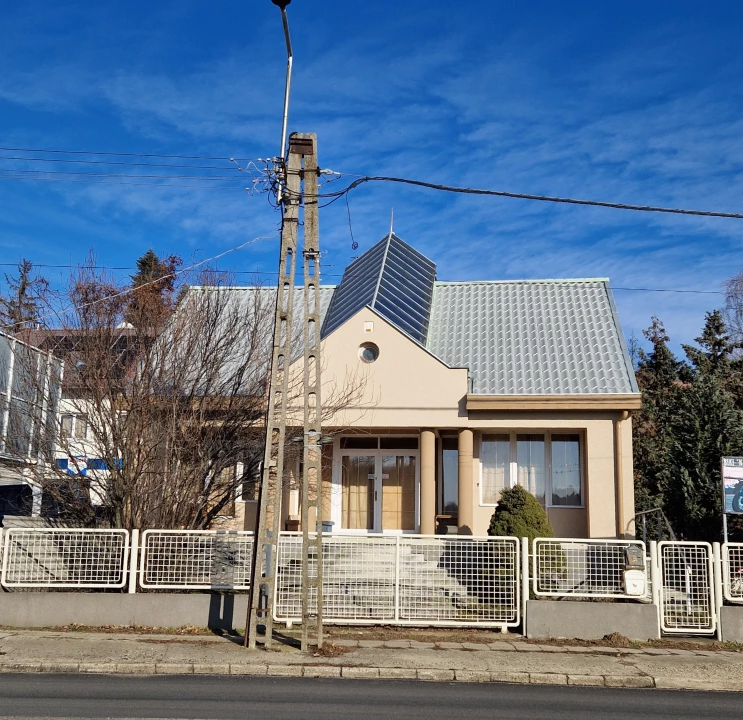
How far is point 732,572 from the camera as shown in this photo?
42.1ft

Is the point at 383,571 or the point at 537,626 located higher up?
the point at 383,571

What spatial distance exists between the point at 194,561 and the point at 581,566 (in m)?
5.96

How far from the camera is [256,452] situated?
52.3 ft

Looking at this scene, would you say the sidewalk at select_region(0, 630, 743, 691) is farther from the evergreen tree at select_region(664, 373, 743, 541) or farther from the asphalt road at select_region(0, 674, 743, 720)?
the evergreen tree at select_region(664, 373, 743, 541)

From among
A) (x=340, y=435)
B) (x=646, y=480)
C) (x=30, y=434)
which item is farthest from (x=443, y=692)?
(x=646, y=480)

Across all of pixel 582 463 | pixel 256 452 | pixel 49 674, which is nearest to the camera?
pixel 49 674

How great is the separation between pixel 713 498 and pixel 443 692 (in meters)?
10.6

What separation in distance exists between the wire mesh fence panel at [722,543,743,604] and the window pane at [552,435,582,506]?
654 cm

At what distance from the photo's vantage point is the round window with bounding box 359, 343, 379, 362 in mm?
19125

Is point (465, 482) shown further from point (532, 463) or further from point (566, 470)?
point (566, 470)

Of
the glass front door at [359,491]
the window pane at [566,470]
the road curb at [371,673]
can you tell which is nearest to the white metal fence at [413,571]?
the road curb at [371,673]

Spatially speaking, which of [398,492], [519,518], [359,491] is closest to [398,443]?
[398,492]

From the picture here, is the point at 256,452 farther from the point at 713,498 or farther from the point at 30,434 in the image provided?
the point at 713,498

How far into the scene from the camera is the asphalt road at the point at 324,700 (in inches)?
325
